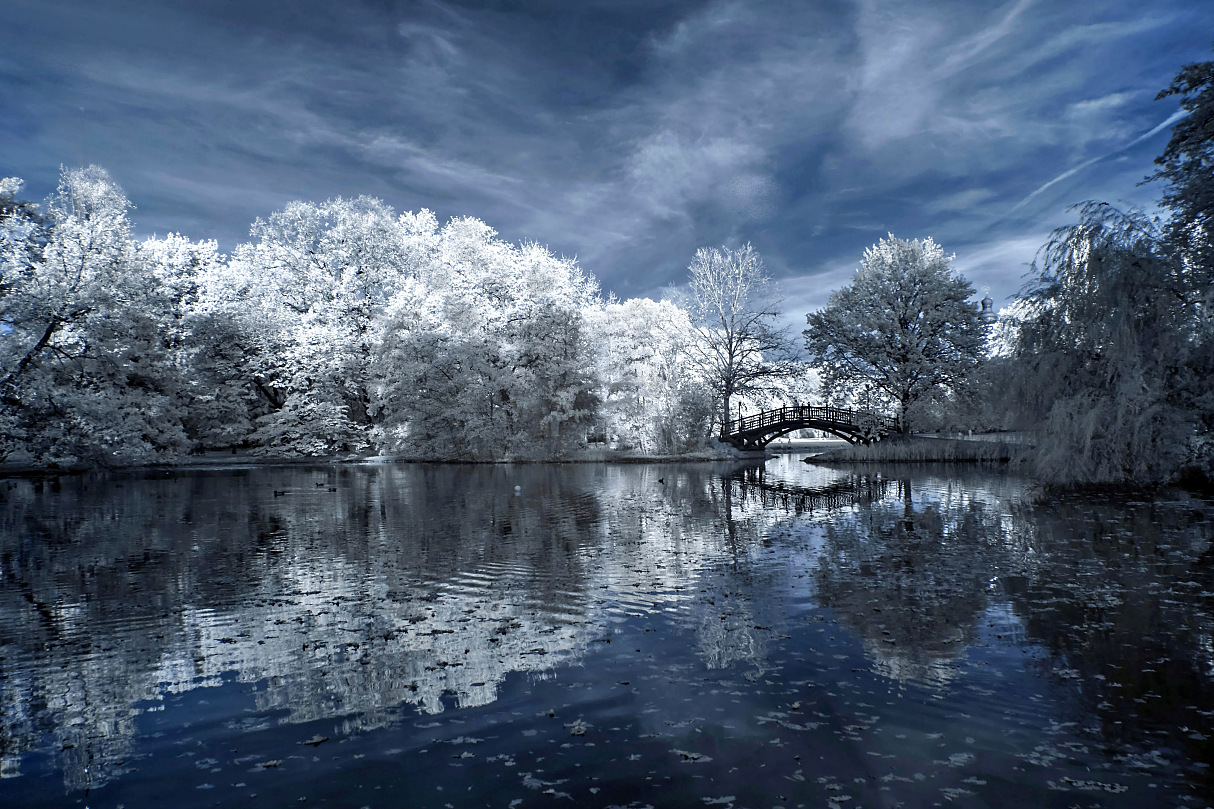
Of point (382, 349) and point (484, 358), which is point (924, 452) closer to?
point (484, 358)

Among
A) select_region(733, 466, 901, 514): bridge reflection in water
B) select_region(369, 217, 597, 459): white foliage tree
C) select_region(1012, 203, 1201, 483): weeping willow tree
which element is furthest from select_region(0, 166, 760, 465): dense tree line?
select_region(1012, 203, 1201, 483): weeping willow tree

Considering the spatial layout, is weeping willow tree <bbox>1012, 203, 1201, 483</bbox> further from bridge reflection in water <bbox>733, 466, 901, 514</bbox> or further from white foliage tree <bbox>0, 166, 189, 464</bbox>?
white foliage tree <bbox>0, 166, 189, 464</bbox>

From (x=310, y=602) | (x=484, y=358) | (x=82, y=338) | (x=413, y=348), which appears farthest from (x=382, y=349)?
(x=310, y=602)

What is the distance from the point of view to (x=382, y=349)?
46.6 m

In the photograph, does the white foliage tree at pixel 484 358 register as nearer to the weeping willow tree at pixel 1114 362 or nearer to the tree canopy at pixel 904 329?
the tree canopy at pixel 904 329

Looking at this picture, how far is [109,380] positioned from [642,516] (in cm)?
3321

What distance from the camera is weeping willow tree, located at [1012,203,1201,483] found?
19203 millimetres

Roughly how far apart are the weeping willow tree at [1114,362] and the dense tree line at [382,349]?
86.9 feet

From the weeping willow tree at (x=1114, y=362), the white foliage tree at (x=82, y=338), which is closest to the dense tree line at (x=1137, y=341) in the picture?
the weeping willow tree at (x=1114, y=362)

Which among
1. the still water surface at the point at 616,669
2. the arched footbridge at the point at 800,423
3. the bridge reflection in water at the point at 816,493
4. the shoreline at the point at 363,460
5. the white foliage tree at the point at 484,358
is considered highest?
the white foliage tree at the point at 484,358

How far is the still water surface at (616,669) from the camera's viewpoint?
4699 mm

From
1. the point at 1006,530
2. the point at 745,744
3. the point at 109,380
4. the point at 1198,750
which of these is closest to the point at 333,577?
the point at 745,744

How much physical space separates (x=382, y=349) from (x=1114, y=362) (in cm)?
4093

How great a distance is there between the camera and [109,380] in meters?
35.8
